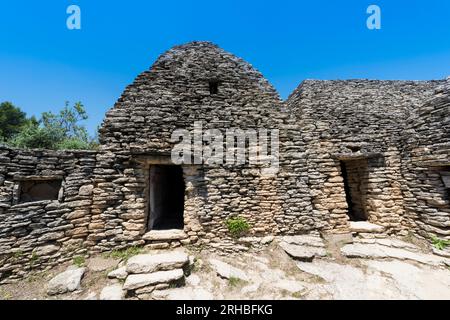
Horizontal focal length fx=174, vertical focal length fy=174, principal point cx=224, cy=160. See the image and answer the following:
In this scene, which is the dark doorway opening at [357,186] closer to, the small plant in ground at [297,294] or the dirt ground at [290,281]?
the dirt ground at [290,281]

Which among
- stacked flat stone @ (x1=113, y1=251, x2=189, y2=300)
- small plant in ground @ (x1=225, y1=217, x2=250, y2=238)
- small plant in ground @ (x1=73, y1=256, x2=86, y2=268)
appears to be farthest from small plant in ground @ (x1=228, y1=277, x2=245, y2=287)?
small plant in ground @ (x1=73, y1=256, x2=86, y2=268)

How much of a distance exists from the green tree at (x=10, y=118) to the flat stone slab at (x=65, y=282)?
24.2 metres

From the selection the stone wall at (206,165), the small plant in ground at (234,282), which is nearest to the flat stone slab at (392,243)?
the stone wall at (206,165)

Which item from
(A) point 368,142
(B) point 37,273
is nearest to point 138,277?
(B) point 37,273

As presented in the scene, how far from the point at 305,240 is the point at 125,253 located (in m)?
5.27

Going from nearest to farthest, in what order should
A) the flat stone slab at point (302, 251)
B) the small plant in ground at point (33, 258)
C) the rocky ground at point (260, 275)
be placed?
1. the rocky ground at point (260, 275)
2. the small plant in ground at point (33, 258)
3. the flat stone slab at point (302, 251)

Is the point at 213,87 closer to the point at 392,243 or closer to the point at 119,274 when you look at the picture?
the point at 119,274

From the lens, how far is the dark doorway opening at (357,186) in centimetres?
673

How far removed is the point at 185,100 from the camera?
19.4 ft

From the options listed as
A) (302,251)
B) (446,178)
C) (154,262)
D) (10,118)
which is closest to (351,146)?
(446,178)

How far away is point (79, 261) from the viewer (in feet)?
15.0

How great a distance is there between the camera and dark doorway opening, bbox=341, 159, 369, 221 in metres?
6.73

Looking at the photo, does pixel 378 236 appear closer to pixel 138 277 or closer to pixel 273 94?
pixel 273 94
